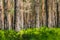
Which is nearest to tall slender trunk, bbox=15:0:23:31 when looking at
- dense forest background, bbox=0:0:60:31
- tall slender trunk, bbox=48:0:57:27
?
dense forest background, bbox=0:0:60:31

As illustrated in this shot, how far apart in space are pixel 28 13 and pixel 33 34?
0.36 m

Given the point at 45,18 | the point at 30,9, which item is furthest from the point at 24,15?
the point at 45,18

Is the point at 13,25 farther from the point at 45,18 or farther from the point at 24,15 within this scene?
the point at 45,18

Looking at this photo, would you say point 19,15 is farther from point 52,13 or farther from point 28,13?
point 52,13

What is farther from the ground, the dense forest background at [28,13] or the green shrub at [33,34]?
the dense forest background at [28,13]

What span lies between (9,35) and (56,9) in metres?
0.92

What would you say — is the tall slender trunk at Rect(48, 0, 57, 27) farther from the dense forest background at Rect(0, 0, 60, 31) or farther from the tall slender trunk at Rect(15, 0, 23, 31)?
the tall slender trunk at Rect(15, 0, 23, 31)

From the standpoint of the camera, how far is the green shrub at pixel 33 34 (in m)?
3.19

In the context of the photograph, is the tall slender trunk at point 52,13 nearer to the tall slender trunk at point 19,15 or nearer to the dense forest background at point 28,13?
the dense forest background at point 28,13

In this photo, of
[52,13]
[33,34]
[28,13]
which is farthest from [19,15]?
[52,13]

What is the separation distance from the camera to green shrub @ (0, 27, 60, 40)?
319cm

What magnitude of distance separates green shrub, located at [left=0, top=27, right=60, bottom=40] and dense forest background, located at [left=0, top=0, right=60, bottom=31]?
0.26 ft

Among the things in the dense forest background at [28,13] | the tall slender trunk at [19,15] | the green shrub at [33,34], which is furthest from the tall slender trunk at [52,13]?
the tall slender trunk at [19,15]

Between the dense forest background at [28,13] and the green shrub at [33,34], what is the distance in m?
0.08
